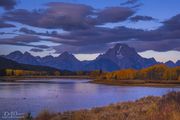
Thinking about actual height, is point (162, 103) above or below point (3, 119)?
above

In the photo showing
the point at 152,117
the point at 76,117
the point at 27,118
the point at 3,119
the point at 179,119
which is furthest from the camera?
the point at 3,119

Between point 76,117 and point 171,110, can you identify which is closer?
point 171,110

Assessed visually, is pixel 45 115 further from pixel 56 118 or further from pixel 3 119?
pixel 3 119

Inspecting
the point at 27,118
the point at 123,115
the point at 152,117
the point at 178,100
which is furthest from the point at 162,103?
the point at 27,118

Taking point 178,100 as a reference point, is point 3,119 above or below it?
below

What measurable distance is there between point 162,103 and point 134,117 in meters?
2.02

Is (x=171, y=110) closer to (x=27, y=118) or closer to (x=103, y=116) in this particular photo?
(x=103, y=116)

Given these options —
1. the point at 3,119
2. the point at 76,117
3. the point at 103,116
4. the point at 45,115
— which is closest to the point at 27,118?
the point at 45,115

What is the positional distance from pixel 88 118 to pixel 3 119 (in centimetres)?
1056

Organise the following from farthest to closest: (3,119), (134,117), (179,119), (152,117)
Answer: (3,119) → (134,117) → (152,117) → (179,119)

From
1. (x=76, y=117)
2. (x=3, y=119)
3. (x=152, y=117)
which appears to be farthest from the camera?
(x=3, y=119)

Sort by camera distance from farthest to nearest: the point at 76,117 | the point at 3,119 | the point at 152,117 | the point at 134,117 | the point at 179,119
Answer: the point at 3,119 < the point at 76,117 < the point at 134,117 < the point at 152,117 < the point at 179,119

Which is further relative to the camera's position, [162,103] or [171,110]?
[162,103]

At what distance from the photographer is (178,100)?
19453 millimetres
